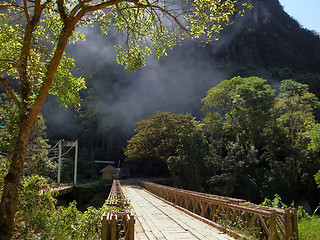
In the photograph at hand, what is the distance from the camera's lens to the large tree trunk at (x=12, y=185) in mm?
3223

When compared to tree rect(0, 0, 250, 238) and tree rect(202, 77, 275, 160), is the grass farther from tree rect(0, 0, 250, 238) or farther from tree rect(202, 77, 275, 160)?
tree rect(202, 77, 275, 160)

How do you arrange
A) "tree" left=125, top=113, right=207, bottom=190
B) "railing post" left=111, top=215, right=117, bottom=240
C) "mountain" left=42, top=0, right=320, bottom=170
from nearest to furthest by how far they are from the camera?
1. "railing post" left=111, top=215, right=117, bottom=240
2. "tree" left=125, top=113, right=207, bottom=190
3. "mountain" left=42, top=0, right=320, bottom=170

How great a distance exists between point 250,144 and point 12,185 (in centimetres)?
1935

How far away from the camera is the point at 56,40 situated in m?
4.07

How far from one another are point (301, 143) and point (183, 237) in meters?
17.7

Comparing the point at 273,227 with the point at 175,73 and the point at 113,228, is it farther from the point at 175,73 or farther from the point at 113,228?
the point at 175,73

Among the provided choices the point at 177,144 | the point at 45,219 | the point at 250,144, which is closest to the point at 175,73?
the point at 177,144

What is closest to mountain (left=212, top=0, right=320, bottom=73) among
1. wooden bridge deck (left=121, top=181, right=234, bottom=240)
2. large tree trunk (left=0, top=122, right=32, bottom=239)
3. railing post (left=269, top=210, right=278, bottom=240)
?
wooden bridge deck (left=121, top=181, right=234, bottom=240)

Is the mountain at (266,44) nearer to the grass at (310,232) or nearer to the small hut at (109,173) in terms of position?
the small hut at (109,173)

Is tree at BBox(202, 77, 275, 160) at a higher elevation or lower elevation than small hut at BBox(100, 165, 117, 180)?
higher

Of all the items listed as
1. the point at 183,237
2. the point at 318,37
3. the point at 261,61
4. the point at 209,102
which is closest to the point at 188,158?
the point at 209,102

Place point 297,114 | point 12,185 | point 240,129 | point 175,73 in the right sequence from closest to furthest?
point 12,185
point 297,114
point 240,129
point 175,73

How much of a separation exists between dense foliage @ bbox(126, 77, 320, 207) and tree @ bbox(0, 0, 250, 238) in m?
15.3

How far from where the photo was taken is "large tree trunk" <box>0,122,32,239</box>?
3.22 meters
